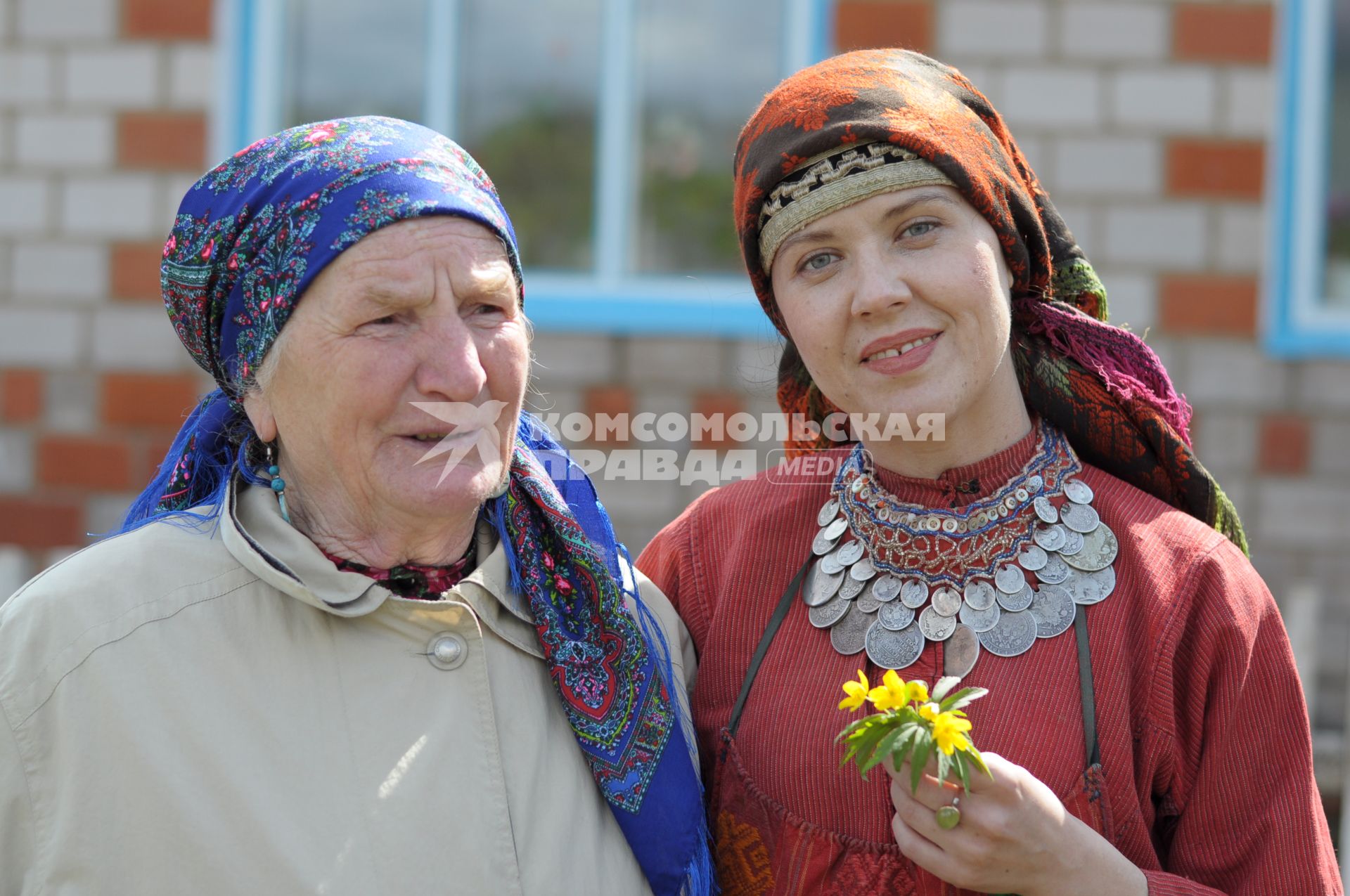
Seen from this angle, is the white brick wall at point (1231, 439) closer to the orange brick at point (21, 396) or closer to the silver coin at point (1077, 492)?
the silver coin at point (1077, 492)

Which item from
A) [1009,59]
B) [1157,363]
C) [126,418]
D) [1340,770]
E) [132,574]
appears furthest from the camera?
[126,418]

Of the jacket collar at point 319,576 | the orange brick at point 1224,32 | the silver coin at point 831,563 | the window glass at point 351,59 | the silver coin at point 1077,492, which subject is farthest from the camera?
the window glass at point 351,59

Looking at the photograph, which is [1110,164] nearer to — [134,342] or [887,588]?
[887,588]

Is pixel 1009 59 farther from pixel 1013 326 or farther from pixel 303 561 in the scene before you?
pixel 303 561

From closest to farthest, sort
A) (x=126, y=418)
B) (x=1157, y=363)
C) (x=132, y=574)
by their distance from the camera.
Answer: (x=132, y=574) → (x=1157, y=363) → (x=126, y=418)

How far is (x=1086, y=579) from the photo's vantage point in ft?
7.02

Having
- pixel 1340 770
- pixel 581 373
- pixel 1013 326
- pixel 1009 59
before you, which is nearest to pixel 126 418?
Result: pixel 581 373

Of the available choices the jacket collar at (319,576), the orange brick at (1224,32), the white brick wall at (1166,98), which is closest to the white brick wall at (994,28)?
the white brick wall at (1166,98)

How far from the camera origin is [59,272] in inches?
227

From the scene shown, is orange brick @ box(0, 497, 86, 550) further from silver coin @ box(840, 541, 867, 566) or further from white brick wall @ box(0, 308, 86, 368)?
silver coin @ box(840, 541, 867, 566)

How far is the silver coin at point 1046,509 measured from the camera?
2195mm

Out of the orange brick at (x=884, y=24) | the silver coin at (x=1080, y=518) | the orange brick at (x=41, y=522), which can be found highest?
the orange brick at (x=884, y=24)

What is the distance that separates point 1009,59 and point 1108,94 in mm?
429

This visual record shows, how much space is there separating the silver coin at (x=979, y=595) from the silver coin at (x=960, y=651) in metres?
0.04
